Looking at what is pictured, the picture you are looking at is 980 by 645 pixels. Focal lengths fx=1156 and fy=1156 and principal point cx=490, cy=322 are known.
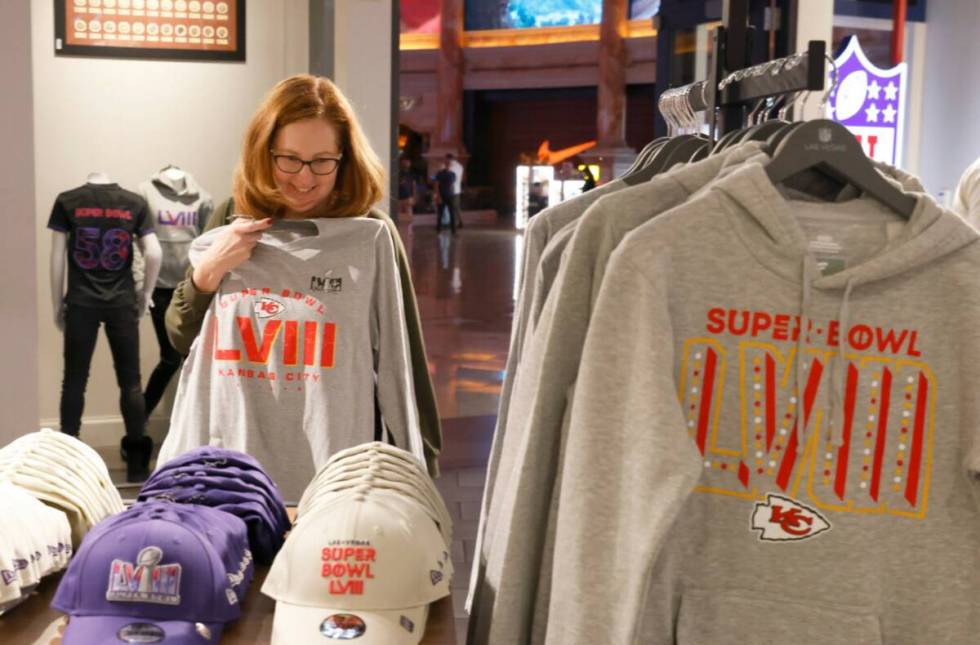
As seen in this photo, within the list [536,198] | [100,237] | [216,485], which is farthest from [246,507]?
[536,198]

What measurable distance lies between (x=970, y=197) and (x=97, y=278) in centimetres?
356

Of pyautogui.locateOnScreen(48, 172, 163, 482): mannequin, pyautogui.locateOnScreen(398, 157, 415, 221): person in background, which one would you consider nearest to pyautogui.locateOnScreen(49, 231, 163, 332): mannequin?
pyautogui.locateOnScreen(48, 172, 163, 482): mannequin

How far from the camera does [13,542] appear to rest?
1.35m

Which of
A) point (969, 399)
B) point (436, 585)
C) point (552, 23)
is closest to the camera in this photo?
point (436, 585)

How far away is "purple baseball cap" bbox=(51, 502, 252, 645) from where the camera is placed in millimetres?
1263

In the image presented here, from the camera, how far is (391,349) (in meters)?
2.42

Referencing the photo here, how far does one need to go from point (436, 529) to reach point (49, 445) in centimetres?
56

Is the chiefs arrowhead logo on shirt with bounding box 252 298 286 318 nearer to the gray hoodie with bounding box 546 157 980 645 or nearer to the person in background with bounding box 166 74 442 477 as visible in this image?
the person in background with bounding box 166 74 442 477

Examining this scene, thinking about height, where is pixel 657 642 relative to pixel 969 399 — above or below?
below

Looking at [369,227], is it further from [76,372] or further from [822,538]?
[76,372]

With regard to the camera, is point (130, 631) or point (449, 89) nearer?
point (130, 631)

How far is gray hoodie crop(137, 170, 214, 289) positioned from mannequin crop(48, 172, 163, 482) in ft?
0.80

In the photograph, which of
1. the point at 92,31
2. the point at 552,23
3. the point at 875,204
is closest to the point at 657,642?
the point at 875,204

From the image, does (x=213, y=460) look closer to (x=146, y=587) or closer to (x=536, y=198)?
(x=146, y=587)
